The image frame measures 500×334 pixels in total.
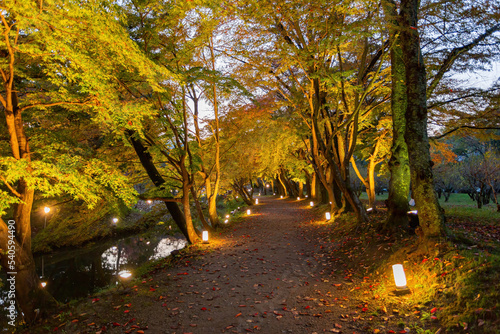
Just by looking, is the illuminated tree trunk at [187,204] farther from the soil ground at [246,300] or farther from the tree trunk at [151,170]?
the soil ground at [246,300]

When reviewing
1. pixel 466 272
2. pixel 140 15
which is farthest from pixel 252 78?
pixel 466 272

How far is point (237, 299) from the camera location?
17.5 feet

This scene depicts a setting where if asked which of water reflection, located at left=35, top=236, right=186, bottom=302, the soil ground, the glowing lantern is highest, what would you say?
the glowing lantern

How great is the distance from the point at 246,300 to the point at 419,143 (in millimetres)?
5131

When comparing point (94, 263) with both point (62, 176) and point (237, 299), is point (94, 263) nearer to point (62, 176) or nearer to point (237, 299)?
point (62, 176)

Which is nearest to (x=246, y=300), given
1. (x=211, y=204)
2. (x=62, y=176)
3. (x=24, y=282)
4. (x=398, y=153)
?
(x=62, y=176)

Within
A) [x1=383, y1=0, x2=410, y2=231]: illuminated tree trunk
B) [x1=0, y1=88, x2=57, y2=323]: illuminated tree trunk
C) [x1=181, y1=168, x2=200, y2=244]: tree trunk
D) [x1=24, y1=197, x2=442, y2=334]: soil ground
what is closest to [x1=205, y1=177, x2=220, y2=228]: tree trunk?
[x1=181, y1=168, x2=200, y2=244]: tree trunk

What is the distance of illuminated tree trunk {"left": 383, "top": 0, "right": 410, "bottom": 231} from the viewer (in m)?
7.35

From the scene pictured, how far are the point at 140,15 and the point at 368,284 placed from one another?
10.2 meters

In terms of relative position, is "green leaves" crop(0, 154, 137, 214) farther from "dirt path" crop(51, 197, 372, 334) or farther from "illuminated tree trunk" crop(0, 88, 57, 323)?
"dirt path" crop(51, 197, 372, 334)

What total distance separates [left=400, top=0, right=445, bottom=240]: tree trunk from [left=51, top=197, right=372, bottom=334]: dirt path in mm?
2452

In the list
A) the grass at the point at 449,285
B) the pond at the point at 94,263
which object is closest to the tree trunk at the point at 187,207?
the pond at the point at 94,263

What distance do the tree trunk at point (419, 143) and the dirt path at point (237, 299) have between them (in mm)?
2452

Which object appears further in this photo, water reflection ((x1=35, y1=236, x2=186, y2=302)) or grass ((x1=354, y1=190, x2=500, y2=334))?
water reflection ((x1=35, y1=236, x2=186, y2=302))
